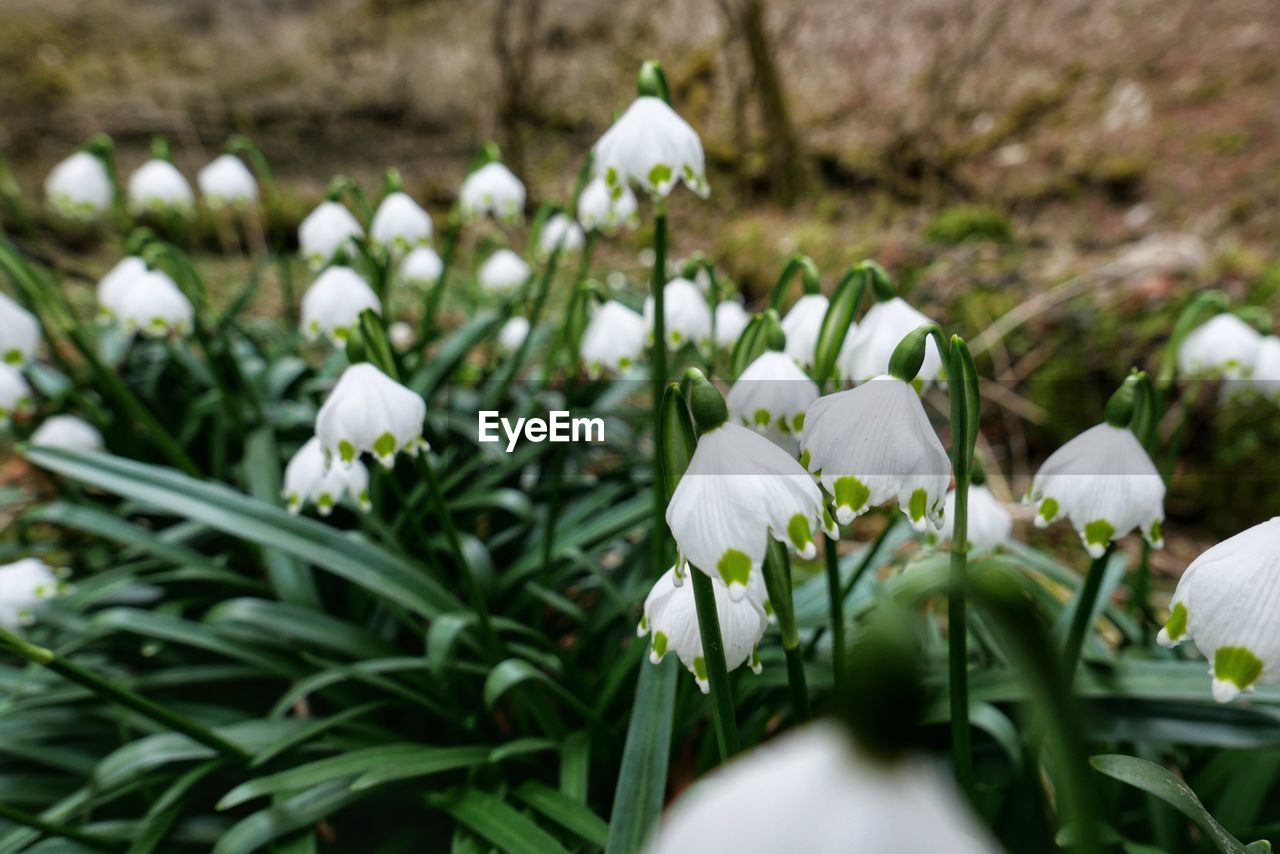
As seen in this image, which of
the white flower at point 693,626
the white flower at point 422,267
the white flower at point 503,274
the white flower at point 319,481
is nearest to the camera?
the white flower at point 693,626

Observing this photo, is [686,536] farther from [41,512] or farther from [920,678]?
[41,512]

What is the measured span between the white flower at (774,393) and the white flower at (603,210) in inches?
17.3

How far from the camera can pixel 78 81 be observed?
16.2ft

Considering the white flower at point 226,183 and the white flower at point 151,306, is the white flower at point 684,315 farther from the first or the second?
the white flower at point 226,183

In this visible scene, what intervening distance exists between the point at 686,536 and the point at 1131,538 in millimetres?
1954

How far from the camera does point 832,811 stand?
24cm

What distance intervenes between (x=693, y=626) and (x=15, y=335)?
1314 mm

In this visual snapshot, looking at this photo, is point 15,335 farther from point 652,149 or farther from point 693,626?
point 693,626

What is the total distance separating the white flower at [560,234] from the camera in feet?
4.88

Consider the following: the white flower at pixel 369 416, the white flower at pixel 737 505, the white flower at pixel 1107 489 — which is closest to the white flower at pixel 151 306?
the white flower at pixel 369 416

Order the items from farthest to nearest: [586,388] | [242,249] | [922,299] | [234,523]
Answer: [242,249] → [922,299] → [586,388] → [234,523]

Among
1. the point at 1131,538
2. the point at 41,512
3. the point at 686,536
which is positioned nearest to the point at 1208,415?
the point at 1131,538

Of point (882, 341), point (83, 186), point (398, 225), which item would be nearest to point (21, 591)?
point (398, 225)

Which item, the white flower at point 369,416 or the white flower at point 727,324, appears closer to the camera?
the white flower at point 369,416
